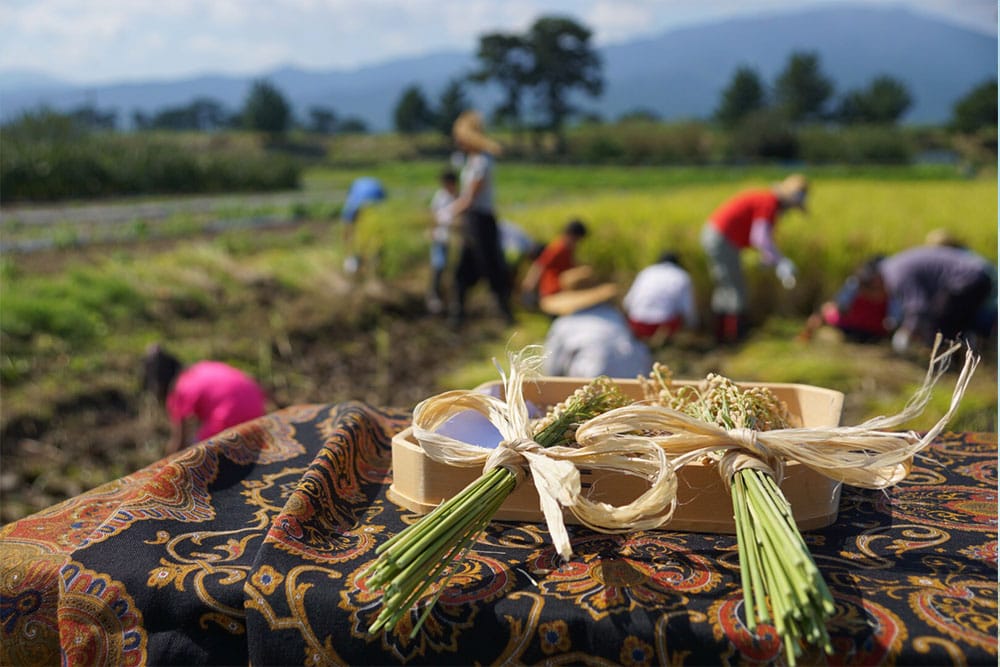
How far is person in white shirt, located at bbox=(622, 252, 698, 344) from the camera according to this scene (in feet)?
20.7

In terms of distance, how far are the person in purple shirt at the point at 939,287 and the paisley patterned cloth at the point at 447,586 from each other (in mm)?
5249

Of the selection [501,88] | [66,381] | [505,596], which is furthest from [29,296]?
[501,88]

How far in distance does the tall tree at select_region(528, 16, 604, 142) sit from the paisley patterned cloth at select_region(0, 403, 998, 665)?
40336 mm

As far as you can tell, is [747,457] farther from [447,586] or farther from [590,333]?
[590,333]

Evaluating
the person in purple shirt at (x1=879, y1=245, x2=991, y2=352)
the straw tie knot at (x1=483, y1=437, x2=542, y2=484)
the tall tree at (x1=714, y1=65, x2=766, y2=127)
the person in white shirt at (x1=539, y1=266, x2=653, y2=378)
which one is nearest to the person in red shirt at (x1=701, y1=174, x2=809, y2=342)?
the person in purple shirt at (x1=879, y1=245, x2=991, y2=352)

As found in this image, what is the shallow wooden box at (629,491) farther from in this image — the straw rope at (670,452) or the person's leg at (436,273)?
the person's leg at (436,273)

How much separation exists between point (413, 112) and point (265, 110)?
674 centimetres

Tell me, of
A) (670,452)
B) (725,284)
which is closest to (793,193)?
(725,284)

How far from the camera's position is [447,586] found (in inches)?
43.0

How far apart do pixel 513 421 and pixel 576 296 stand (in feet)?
7.15

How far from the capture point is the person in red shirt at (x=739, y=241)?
699 centimetres

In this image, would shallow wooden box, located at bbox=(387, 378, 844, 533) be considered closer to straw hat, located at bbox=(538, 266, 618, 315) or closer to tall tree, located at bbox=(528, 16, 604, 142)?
straw hat, located at bbox=(538, 266, 618, 315)

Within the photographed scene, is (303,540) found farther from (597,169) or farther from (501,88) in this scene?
(501,88)

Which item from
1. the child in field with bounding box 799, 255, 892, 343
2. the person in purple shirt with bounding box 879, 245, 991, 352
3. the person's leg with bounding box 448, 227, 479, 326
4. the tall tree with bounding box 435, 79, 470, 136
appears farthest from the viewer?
the tall tree with bounding box 435, 79, 470, 136
